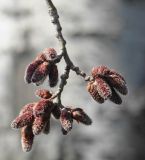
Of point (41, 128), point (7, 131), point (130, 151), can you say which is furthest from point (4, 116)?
point (41, 128)

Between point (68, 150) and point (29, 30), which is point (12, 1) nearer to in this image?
point (29, 30)

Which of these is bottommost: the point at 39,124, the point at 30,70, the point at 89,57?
the point at 39,124

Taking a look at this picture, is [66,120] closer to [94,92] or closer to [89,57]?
[94,92]

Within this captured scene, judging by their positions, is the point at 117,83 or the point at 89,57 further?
the point at 89,57

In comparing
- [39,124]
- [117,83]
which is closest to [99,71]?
[117,83]

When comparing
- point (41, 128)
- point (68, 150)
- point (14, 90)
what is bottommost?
point (41, 128)

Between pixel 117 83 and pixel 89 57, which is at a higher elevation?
pixel 89 57

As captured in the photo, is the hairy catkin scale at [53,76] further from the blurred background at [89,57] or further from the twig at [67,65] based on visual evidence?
the blurred background at [89,57]
